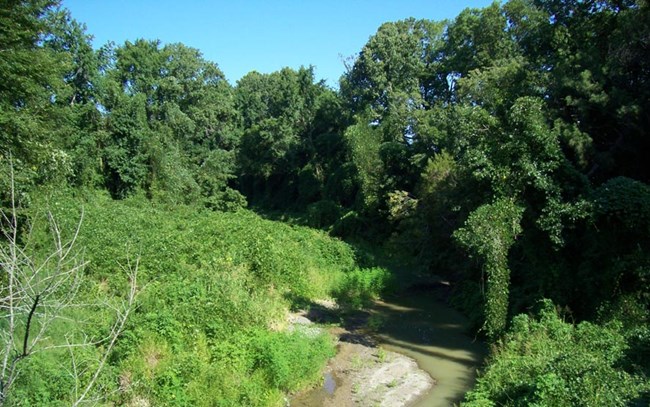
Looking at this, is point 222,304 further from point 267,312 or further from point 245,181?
point 245,181

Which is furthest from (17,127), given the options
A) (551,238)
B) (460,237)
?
(551,238)

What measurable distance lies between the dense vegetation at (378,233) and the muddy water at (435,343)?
102 centimetres

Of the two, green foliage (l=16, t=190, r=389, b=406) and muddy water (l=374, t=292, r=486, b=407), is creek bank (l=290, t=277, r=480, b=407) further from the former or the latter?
green foliage (l=16, t=190, r=389, b=406)

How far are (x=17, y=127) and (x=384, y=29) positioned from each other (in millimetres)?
35439

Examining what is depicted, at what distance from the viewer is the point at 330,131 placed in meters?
52.2

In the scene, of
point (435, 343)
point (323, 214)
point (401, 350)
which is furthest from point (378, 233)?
point (401, 350)

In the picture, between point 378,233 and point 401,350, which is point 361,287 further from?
point 378,233

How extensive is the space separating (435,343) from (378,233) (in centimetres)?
1913

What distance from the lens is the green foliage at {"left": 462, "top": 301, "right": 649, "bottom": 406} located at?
8938mm

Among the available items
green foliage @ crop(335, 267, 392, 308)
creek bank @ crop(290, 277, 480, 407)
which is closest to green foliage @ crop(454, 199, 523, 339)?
creek bank @ crop(290, 277, 480, 407)

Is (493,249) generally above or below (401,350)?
above

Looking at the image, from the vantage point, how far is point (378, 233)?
36.2m

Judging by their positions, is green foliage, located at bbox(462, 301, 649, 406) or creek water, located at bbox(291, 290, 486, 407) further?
creek water, located at bbox(291, 290, 486, 407)

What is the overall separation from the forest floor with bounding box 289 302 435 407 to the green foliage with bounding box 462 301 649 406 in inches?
85.5
